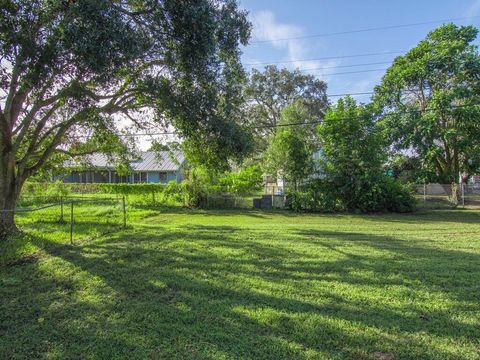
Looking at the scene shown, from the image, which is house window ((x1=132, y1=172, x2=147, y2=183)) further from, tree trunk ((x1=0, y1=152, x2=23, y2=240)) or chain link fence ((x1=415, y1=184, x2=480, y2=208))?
tree trunk ((x1=0, y1=152, x2=23, y2=240))

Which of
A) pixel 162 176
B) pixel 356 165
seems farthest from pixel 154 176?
pixel 356 165

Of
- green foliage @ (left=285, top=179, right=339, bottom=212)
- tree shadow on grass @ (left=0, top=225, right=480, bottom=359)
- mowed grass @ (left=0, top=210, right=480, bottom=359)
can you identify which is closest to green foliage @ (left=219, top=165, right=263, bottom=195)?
green foliage @ (left=285, top=179, right=339, bottom=212)

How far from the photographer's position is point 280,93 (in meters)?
Result: 34.2

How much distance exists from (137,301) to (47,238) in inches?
218

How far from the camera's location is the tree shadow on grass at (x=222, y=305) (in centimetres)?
307

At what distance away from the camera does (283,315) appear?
12.2 feet

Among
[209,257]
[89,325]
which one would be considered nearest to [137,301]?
[89,325]

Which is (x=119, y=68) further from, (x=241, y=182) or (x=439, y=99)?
(x=439, y=99)

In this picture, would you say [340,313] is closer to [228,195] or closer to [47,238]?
[47,238]

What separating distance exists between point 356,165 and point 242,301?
1326 centimetres

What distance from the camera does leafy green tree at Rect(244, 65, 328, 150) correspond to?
1335 inches

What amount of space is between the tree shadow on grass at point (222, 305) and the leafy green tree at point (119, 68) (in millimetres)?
3245

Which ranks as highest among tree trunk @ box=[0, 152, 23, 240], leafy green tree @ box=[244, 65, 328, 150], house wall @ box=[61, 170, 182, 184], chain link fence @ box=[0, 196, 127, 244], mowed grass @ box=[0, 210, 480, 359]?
leafy green tree @ box=[244, 65, 328, 150]

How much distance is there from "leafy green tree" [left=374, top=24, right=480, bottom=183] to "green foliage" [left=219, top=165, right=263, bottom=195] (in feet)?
30.3
